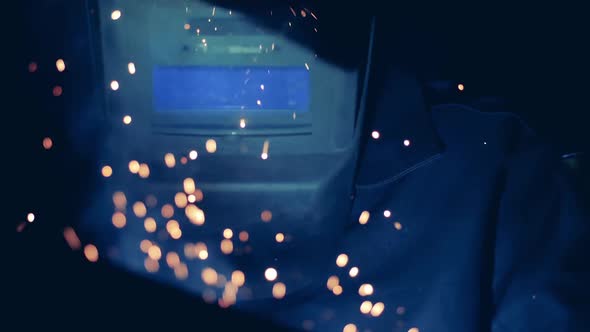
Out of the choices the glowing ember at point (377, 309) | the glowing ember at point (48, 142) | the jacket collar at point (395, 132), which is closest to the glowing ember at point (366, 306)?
the glowing ember at point (377, 309)

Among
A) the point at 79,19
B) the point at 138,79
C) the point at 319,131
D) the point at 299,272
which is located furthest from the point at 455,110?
the point at 79,19

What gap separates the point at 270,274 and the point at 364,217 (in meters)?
0.20

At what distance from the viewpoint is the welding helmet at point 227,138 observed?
2.72 ft

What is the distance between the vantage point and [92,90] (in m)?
0.92

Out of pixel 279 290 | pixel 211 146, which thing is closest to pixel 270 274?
pixel 279 290

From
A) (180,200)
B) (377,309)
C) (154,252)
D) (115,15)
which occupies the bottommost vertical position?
(377,309)

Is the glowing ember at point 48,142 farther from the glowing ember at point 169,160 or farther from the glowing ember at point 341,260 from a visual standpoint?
the glowing ember at point 341,260

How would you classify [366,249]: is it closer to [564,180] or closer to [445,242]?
[445,242]

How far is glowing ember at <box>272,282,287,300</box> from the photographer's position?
0.99 metres

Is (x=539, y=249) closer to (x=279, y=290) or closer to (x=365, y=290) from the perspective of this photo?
(x=365, y=290)

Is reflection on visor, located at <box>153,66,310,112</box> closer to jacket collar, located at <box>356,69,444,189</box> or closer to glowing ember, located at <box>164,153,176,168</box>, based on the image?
glowing ember, located at <box>164,153,176,168</box>

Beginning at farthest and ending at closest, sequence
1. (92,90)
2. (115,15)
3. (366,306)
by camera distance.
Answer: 1. (366,306)
2. (92,90)
3. (115,15)

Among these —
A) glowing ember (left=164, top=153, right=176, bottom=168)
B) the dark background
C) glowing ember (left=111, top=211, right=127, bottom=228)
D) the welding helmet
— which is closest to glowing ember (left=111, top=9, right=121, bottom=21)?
the welding helmet

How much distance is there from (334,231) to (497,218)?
298 millimetres
